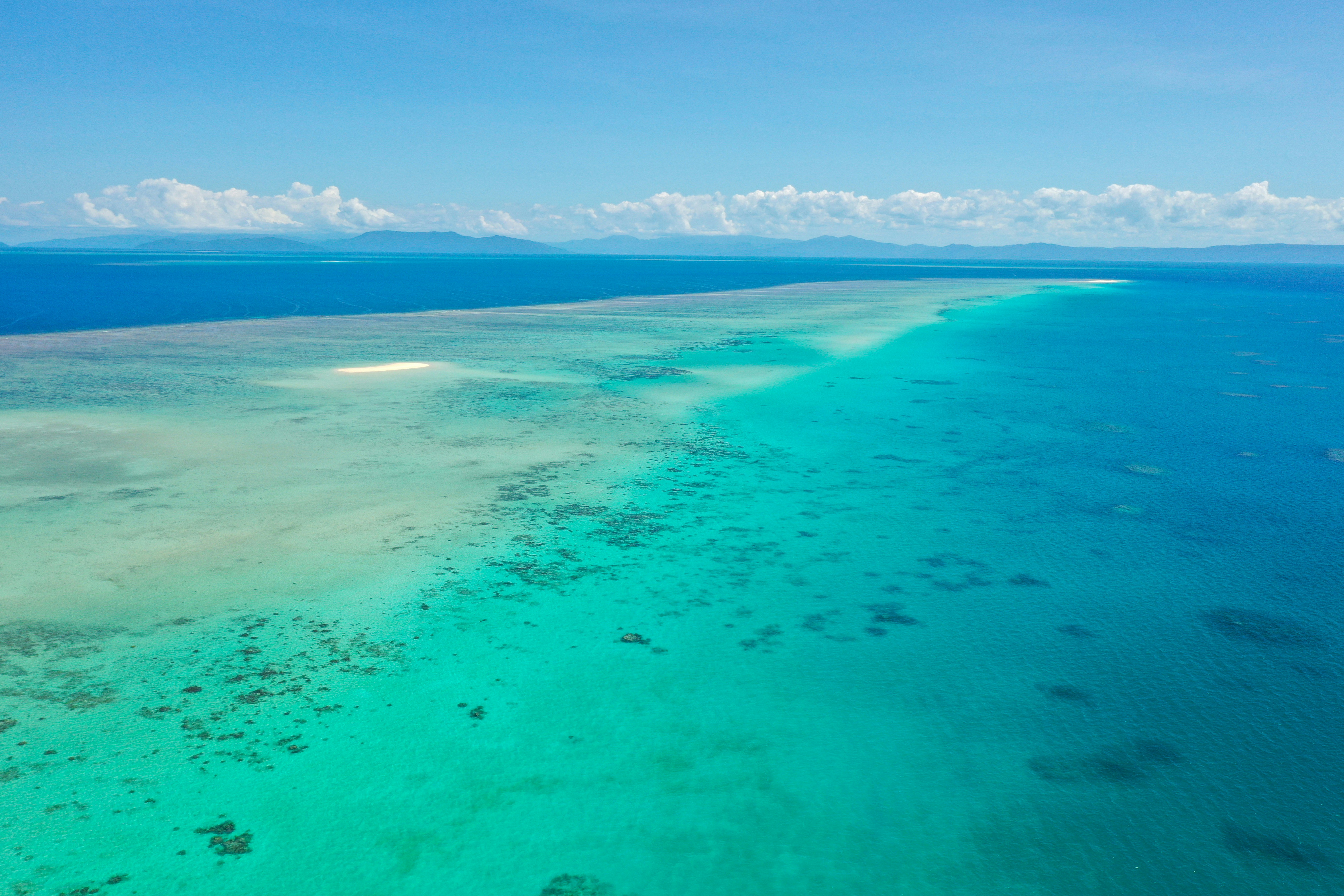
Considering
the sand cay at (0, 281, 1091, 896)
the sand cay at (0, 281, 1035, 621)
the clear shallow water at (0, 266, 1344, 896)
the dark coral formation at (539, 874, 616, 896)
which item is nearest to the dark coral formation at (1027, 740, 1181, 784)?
the clear shallow water at (0, 266, 1344, 896)

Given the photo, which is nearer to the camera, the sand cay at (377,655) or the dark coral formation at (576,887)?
the dark coral formation at (576,887)

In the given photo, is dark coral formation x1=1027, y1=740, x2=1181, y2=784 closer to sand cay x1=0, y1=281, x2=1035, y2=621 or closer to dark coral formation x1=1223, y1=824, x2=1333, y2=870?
dark coral formation x1=1223, y1=824, x2=1333, y2=870

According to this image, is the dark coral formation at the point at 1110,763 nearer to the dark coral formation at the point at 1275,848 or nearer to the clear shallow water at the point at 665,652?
the clear shallow water at the point at 665,652

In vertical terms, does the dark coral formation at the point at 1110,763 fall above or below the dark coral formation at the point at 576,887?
above

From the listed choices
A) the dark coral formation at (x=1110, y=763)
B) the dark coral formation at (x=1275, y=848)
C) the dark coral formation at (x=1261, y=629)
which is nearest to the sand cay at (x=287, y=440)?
the dark coral formation at (x=1110, y=763)

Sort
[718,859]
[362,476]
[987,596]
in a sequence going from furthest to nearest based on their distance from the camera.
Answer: [362,476], [987,596], [718,859]

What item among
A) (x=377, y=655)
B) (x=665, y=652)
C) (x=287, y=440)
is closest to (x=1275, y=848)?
(x=665, y=652)

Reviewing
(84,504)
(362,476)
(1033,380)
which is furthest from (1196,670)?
(1033,380)

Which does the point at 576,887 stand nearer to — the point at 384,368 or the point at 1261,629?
the point at 1261,629

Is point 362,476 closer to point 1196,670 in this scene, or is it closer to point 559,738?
point 559,738
